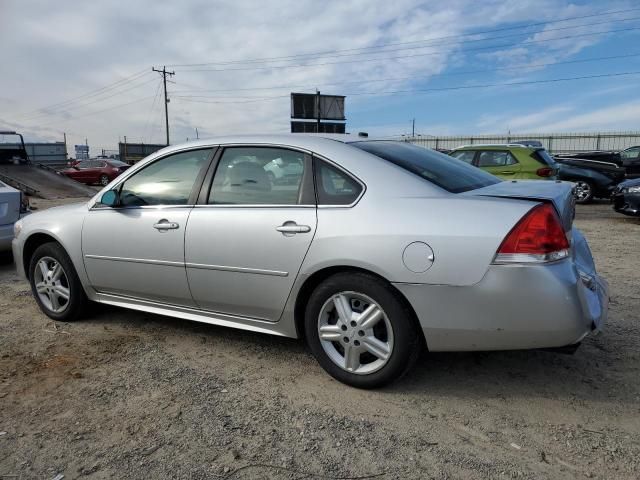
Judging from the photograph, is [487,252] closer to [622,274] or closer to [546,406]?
[546,406]

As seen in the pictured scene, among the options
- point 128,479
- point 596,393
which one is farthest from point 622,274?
point 128,479

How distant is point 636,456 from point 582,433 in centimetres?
25

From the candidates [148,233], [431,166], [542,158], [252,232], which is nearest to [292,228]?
[252,232]

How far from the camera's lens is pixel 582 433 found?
2.48m

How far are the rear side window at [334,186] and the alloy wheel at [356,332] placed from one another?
0.55 metres

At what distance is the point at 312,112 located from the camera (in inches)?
908

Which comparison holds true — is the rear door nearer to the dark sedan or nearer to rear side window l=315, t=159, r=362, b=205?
the dark sedan

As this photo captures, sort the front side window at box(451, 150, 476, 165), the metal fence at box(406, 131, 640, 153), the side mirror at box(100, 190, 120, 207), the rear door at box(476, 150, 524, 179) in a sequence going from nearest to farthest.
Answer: the side mirror at box(100, 190, 120, 207) → the rear door at box(476, 150, 524, 179) → the front side window at box(451, 150, 476, 165) → the metal fence at box(406, 131, 640, 153)

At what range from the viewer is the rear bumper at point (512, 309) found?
248cm

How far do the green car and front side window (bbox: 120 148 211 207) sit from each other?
8.54m

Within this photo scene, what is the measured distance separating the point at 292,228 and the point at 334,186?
352mm

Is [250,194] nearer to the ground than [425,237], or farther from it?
farther from it

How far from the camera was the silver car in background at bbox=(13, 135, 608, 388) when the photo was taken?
2531mm

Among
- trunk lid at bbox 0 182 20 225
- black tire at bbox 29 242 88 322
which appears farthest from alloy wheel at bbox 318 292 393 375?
trunk lid at bbox 0 182 20 225
